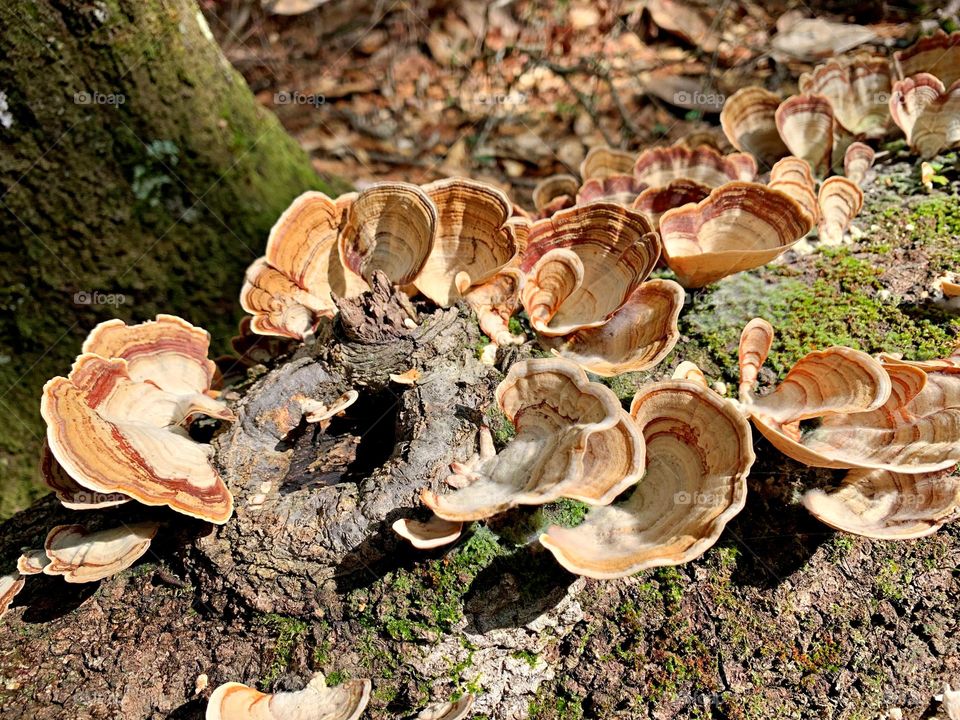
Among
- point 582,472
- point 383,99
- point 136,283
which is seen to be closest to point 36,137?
point 136,283

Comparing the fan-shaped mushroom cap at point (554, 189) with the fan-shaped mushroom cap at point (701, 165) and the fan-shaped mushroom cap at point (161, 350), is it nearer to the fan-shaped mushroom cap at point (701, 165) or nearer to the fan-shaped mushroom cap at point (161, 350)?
the fan-shaped mushroom cap at point (701, 165)

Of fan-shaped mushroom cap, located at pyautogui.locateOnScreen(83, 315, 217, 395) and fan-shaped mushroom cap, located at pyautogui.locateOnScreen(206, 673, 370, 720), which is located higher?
fan-shaped mushroom cap, located at pyautogui.locateOnScreen(83, 315, 217, 395)

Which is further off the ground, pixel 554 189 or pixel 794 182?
pixel 794 182

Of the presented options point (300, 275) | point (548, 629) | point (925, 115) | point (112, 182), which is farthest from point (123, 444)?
point (925, 115)
